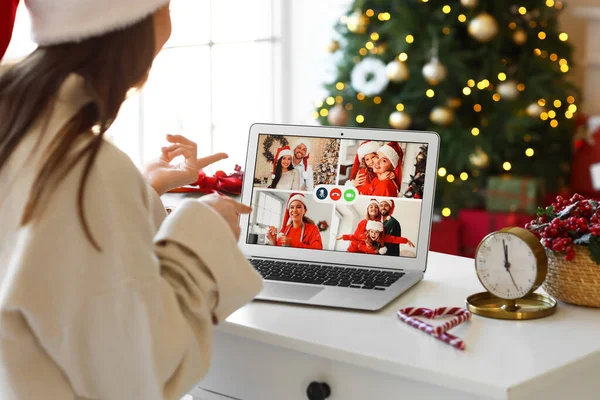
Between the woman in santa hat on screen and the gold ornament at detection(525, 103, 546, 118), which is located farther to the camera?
the gold ornament at detection(525, 103, 546, 118)

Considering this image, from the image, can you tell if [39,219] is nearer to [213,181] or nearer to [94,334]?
[94,334]

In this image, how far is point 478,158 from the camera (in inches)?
142

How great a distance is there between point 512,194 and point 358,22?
105cm

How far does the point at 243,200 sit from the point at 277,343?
45 cm

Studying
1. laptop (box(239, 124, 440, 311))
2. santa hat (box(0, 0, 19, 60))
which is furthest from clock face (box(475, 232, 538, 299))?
santa hat (box(0, 0, 19, 60))

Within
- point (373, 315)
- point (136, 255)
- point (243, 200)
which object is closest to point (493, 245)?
point (373, 315)

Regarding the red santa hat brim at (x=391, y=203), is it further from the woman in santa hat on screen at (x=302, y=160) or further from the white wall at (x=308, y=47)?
the white wall at (x=308, y=47)

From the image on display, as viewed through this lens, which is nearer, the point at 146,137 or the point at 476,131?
the point at 146,137

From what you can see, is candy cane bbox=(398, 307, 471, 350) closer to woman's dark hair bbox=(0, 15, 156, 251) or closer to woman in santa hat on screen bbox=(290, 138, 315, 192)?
woman in santa hat on screen bbox=(290, 138, 315, 192)

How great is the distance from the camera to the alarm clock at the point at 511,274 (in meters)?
1.25

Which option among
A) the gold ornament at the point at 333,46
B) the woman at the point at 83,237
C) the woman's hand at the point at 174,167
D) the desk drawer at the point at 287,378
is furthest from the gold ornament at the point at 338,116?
the woman at the point at 83,237

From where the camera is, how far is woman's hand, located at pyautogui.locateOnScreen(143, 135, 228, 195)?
1404mm

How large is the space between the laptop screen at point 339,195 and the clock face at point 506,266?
202 mm

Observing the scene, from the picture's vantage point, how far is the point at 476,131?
3.64 metres
